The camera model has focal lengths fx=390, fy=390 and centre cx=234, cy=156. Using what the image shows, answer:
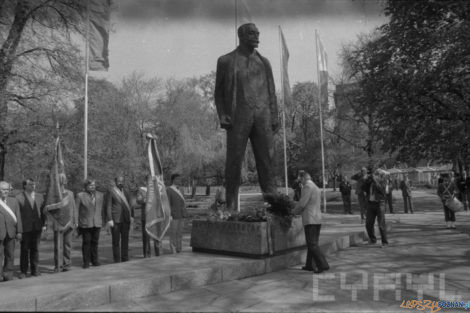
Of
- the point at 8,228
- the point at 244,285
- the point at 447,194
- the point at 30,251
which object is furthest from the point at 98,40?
the point at 447,194

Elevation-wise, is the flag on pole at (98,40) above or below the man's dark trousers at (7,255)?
above

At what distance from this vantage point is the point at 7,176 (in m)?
20.4

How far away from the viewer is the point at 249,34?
7.58m

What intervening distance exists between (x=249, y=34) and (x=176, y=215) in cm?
416

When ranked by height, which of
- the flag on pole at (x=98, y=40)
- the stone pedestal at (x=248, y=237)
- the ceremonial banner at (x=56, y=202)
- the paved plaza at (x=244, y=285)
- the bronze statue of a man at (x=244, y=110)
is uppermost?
the flag on pole at (x=98, y=40)

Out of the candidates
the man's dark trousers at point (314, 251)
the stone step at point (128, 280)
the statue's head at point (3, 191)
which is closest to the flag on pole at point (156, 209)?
the stone step at point (128, 280)

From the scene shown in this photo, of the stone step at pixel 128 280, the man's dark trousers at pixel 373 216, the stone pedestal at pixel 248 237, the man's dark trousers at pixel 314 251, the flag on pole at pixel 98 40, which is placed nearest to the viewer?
the stone step at pixel 128 280

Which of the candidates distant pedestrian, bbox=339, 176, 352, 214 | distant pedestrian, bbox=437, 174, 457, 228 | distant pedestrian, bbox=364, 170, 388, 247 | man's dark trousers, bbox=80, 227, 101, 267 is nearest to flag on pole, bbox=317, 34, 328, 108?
distant pedestrian, bbox=339, 176, 352, 214

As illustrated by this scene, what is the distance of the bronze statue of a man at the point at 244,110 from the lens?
7426 mm

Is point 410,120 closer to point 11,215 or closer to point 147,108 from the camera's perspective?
point 11,215

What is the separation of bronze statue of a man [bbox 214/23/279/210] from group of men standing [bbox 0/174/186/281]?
1.98m

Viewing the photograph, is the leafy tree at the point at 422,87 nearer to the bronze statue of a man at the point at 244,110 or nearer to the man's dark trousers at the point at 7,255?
the bronze statue of a man at the point at 244,110

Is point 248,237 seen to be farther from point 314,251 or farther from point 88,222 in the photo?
point 88,222

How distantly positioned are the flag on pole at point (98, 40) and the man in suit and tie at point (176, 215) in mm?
8262
